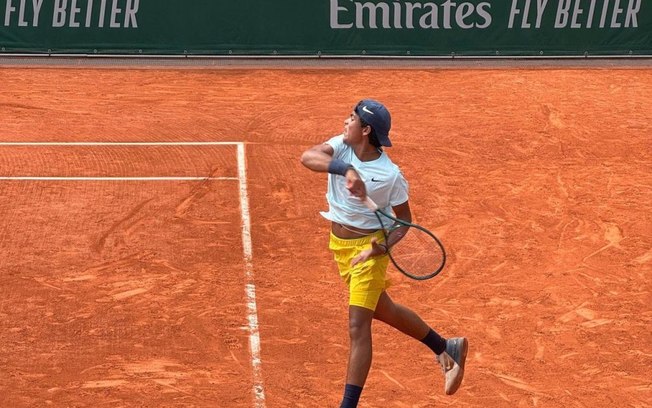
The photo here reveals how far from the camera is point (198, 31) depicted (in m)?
20.6

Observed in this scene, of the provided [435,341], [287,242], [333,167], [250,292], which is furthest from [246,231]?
[333,167]

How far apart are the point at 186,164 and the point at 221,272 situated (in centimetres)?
378

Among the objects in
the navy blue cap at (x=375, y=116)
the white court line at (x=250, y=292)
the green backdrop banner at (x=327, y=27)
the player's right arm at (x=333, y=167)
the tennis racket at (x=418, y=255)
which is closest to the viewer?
the player's right arm at (x=333, y=167)

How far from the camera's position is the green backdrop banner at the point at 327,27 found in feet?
66.7

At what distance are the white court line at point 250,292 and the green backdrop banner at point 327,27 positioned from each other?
20.4 feet

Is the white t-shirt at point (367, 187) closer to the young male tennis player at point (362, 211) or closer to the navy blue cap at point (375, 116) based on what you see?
the young male tennis player at point (362, 211)

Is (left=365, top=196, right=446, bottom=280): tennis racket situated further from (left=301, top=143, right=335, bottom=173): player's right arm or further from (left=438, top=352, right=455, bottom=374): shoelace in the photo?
(left=301, top=143, right=335, bottom=173): player's right arm

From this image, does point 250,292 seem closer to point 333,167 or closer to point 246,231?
point 246,231

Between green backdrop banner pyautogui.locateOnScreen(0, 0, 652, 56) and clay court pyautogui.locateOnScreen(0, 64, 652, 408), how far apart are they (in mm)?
1347

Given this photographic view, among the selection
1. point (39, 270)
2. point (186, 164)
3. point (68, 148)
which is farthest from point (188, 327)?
point (68, 148)

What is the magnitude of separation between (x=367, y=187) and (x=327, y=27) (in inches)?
556

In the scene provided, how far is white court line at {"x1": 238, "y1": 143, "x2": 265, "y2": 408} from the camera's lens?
337 inches

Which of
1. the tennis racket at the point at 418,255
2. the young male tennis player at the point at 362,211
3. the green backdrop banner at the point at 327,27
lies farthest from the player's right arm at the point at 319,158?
the green backdrop banner at the point at 327,27

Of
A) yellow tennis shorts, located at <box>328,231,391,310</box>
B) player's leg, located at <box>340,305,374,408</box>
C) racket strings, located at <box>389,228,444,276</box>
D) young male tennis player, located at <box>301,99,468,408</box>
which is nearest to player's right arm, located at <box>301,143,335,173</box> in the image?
young male tennis player, located at <box>301,99,468,408</box>
